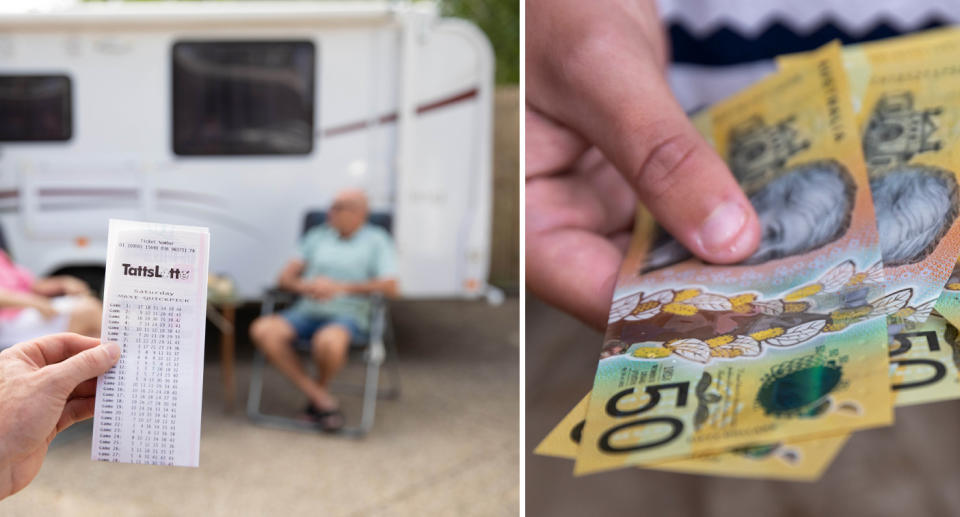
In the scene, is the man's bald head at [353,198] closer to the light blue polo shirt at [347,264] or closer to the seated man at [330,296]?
the seated man at [330,296]

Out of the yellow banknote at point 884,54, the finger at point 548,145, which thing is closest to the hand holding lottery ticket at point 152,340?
the finger at point 548,145

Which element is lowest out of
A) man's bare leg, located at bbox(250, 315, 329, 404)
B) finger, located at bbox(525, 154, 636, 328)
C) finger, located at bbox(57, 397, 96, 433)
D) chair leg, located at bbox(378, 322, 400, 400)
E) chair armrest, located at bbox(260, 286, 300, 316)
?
chair leg, located at bbox(378, 322, 400, 400)

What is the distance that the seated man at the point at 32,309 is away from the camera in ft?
11.1

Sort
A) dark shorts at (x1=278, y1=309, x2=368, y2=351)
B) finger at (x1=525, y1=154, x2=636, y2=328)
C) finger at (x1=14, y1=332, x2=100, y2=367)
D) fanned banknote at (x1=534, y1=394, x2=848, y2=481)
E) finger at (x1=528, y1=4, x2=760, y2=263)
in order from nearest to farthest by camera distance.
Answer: fanned banknote at (x1=534, y1=394, x2=848, y2=481)
finger at (x1=14, y1=332, x2=100, y2=367)
finger at (x1=528, y1=4, x2=760, y2=263)
finger at (x1=525, y1=154, x2=636, y2=328)
dark shorts at (x1=278, y1=309, x2=368, y2=351)

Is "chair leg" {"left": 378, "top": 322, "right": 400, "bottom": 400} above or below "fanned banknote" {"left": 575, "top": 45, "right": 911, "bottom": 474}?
below

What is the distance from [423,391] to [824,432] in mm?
3650

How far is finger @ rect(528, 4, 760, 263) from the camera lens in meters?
1.18

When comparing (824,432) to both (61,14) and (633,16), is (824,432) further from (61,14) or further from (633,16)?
(61,14)

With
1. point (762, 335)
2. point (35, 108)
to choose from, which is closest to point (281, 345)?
point (35, 108)

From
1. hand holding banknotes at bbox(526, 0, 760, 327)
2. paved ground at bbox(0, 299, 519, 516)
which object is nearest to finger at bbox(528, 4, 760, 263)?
hand holding banknotes at bbox(526, 0, 760, 327)

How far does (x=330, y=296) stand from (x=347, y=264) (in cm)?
21

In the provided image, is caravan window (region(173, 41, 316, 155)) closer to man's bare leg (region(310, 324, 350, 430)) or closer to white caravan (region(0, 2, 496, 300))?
white caravan (region(0, 2, 496, 300))

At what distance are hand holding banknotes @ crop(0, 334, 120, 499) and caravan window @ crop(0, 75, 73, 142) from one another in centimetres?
430

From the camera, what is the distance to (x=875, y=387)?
0.80 meters
